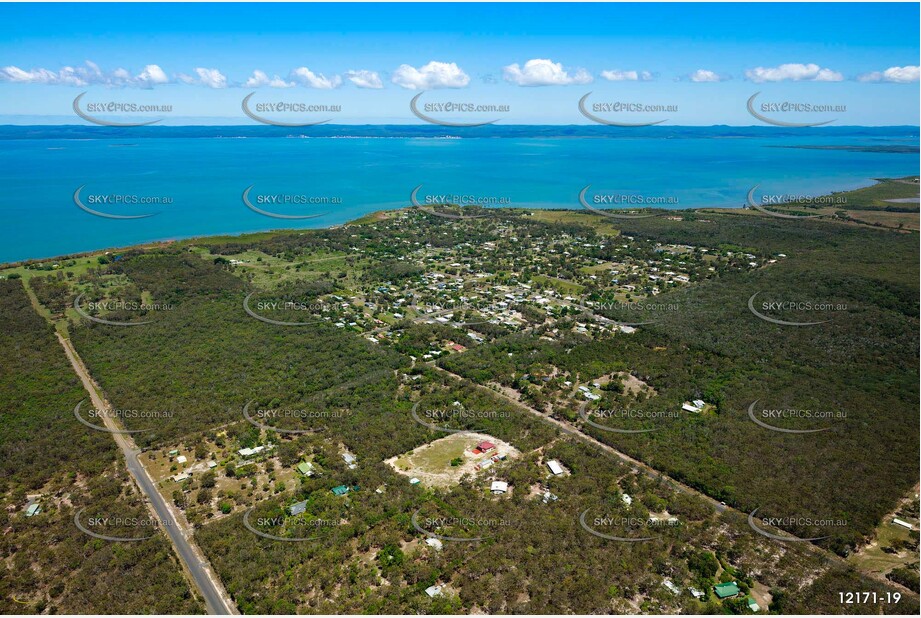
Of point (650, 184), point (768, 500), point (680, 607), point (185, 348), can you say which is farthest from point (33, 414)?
point (650, 184)

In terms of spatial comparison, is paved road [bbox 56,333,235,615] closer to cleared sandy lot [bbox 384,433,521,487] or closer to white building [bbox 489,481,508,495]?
cleared sandy lot [bbox 384,433,521,487]

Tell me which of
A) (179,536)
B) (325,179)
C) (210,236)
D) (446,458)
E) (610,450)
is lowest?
(210,236)

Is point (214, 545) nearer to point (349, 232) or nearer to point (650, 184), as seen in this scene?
point (349, 232)

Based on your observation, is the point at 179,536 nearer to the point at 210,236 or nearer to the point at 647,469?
the point at 647,469

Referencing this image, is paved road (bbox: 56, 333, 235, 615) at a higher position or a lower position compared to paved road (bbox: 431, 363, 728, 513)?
lower

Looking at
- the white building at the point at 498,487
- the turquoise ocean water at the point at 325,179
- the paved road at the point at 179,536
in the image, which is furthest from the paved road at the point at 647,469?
the turquoise ocean water at the point at 325,179

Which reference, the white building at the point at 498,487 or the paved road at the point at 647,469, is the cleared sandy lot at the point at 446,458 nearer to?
the white building at the point at 498,487

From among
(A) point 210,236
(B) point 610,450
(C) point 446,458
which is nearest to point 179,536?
(C) point 446,458

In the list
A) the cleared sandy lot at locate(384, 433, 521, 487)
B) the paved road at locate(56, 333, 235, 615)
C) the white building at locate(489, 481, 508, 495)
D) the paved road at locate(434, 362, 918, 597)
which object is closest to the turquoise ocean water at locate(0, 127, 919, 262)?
the paved road at locate(56, 333, 235, 615)
